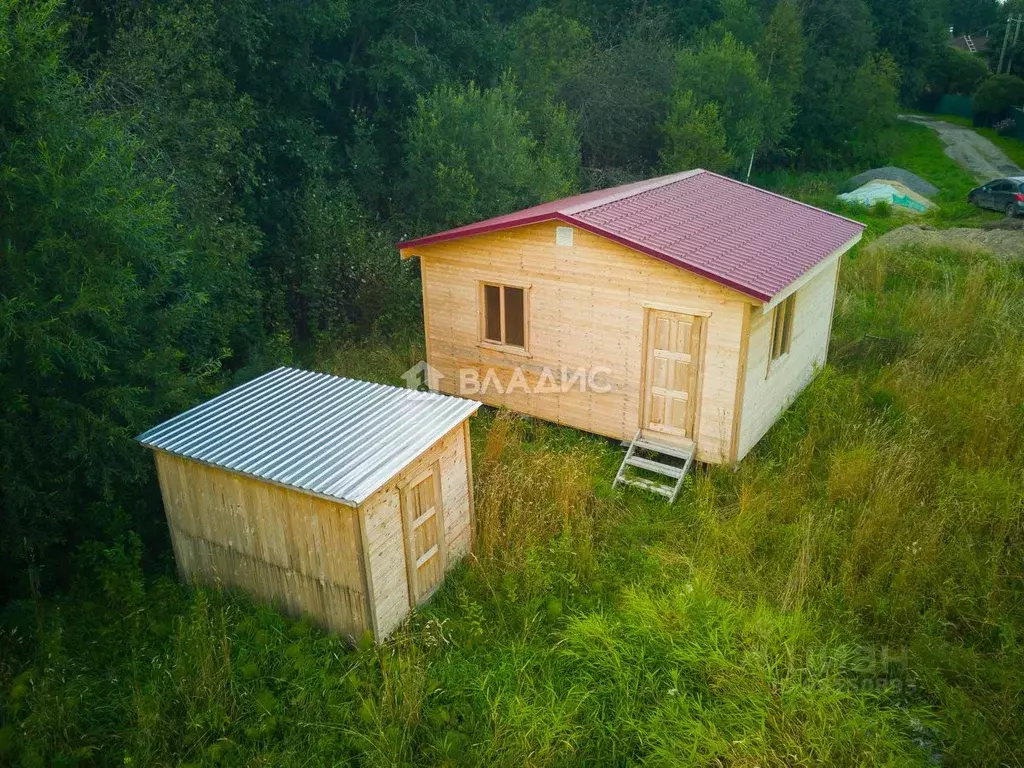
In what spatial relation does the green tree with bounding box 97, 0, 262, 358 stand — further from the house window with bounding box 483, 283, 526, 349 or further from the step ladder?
the step ladder

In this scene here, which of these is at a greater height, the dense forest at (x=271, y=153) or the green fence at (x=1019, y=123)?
the dense forest at (x=271, y=153)

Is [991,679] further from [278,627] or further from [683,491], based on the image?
[278,627]

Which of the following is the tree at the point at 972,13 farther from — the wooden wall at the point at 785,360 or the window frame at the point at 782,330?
the window frame at the point at 782,330

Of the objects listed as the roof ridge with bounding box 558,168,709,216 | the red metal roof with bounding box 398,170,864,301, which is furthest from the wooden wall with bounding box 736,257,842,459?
the roof ridge with bounding box 558,168,709,216

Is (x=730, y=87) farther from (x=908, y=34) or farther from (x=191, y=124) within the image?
(x=908, y=34)

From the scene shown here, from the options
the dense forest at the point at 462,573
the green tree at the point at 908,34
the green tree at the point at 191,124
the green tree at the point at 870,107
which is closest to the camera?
the dense forest at the point at 462,573

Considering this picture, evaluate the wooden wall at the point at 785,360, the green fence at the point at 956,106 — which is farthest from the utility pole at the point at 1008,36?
the wooden wall at the point at 785,360
